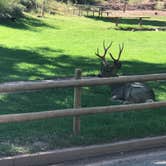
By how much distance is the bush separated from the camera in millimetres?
29006

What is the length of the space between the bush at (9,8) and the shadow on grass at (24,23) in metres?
0.36

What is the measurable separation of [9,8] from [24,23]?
113 centimetres

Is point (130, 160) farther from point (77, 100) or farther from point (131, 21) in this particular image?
point (131, 21)

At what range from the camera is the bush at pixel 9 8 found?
1142 inches

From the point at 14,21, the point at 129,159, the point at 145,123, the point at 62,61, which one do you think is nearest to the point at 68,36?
the point at 14,21

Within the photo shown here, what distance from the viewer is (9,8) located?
2931 centimetres

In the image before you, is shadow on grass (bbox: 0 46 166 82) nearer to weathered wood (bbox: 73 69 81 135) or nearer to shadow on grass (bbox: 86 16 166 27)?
weathered wood (bbox: 73 69 81 135)

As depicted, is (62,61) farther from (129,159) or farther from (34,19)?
(34,19)

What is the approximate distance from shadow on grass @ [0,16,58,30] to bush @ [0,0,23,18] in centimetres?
36

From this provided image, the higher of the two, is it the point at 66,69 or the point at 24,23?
the point at 66,69

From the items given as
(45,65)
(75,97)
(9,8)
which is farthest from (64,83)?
(9,8)

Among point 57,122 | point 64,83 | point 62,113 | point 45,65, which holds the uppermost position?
point 64,83

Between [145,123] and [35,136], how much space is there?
79.0 inches

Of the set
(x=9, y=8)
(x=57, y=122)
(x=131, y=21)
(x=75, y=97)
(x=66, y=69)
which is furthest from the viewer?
(x=131, y=21)
